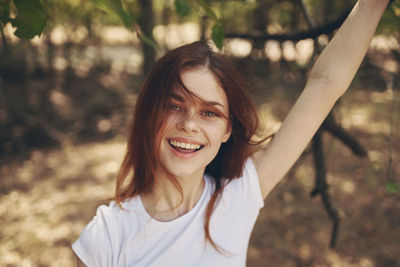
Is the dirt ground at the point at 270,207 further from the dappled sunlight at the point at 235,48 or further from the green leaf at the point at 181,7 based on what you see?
the green leaf at the point at 181,7

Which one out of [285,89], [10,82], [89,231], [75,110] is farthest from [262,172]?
[10,82]

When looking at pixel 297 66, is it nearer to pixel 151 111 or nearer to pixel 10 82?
pixel 151 111

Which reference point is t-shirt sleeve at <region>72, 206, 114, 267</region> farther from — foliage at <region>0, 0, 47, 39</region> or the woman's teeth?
foliage at <region>0, 0, 47, 39</region>

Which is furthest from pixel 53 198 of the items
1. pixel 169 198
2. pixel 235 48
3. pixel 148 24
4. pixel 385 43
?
pixel 235 48

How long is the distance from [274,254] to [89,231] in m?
2.72

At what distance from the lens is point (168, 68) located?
145 cm

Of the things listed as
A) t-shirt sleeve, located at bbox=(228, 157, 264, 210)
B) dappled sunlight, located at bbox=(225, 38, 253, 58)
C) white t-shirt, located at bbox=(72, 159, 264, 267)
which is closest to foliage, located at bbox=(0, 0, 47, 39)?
white t-shirt, located at bbox=(72, 159, 264, 267)

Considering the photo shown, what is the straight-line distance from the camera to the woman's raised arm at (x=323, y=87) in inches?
54.8

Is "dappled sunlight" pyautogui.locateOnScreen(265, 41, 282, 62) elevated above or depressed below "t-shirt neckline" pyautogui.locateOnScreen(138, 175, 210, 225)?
below

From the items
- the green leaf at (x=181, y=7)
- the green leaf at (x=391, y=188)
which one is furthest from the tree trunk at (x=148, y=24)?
the green leaf at (x=391, y=188)

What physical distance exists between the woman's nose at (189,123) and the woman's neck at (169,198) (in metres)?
0.29

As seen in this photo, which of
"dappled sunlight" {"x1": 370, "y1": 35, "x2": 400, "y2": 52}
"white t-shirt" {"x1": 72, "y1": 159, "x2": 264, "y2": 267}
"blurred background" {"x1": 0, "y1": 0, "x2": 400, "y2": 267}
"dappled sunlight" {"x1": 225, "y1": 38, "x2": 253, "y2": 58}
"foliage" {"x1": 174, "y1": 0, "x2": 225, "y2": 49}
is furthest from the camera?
"dappled sunlight" {"x1": 225, "y1": 38, "x2": 253, "y2": 58}

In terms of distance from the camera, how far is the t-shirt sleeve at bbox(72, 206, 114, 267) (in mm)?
1415

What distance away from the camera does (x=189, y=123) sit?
1418 mm
